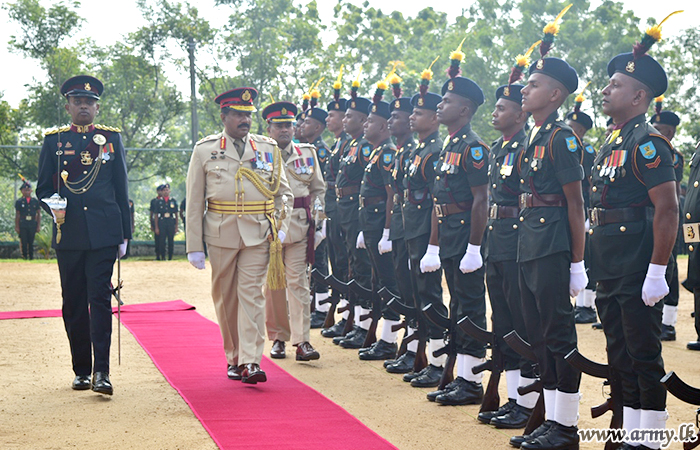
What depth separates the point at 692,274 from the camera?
5758 mm

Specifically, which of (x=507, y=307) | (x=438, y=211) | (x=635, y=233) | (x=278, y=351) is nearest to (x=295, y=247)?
(x=278, y=351)

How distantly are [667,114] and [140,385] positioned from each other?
5.89 m

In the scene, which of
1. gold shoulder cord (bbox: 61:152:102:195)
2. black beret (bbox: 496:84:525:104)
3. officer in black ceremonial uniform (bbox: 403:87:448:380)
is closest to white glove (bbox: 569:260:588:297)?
black beret (bbox: 496:84:525:104)

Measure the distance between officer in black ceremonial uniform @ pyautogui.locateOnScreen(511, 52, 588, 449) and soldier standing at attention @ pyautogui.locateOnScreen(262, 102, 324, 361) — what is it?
320 centimetres

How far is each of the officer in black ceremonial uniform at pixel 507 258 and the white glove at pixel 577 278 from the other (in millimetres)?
497

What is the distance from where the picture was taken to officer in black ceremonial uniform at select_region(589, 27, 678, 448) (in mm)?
4520

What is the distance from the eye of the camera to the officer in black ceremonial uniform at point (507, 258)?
216 inches

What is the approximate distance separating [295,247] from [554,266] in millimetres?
3742

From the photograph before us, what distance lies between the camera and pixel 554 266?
4.99 meters

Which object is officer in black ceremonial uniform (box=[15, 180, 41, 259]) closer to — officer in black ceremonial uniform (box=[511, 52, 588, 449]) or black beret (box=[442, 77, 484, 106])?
black beret (box=[442, 77, 484, 106])

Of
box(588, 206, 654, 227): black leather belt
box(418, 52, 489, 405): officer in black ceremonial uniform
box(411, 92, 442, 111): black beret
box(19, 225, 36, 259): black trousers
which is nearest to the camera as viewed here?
box(588, 206, 654, 227): black leather belt

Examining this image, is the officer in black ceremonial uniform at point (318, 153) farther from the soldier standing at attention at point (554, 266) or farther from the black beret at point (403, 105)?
the soldier standing at attention at point (554, 266)

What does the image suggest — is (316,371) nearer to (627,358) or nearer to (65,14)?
(627,358)

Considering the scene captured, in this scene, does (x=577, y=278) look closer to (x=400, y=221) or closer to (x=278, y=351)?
(x=400, y=221)
